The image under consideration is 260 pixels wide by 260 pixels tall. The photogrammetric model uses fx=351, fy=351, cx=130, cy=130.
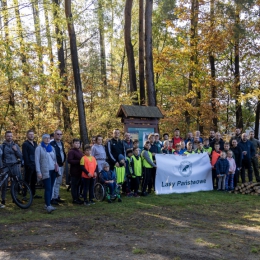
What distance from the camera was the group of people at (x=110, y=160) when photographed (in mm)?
8438

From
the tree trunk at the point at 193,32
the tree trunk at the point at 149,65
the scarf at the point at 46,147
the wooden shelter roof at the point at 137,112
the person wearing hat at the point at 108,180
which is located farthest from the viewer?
the tree trunk at the point at 193,32

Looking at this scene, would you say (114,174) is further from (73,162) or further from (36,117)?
(36,117)

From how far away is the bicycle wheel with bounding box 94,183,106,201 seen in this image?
31.4ft

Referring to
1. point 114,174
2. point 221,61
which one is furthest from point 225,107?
point 114,174

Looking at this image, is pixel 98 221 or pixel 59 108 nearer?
pixel 98 221

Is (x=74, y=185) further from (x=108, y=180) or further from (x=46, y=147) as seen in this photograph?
(x=46, y=147)

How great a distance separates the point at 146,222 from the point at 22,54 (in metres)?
10.4

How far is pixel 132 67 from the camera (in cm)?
1952

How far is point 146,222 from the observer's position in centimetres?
720

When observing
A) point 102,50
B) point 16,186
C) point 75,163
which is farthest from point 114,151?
point 102,50

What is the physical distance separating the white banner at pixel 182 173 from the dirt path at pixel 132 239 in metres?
3.55

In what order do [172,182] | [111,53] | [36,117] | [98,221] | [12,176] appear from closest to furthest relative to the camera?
[98,221]
[12,176]
[172,182]
[36,117]
[111,53]

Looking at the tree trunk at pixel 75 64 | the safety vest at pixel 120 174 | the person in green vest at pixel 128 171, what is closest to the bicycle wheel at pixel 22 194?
the safety vest at pixel 120 174

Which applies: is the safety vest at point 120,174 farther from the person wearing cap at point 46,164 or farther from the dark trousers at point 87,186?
the person wearing cap at point 46,164
